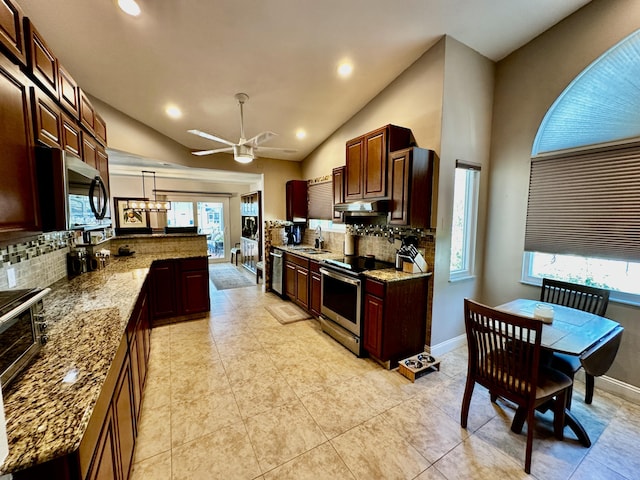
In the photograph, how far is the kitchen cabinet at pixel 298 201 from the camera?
5.39 meters

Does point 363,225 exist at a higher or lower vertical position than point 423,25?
lower

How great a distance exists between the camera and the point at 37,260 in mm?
2072

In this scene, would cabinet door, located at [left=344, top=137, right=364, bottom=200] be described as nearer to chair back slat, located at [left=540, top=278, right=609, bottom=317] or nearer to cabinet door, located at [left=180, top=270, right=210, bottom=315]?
chair back slat, located at [left=540, top=278, right=609, bottom=317]

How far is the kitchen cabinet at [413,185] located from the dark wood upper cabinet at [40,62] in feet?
9.10

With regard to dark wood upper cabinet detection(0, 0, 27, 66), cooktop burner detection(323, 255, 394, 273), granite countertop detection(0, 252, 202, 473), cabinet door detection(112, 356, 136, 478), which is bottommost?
cabinet door detection(112, 356, 136, 478)

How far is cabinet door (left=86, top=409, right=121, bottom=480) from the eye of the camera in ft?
3.28

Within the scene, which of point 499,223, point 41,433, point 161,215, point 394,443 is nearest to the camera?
point 41,433

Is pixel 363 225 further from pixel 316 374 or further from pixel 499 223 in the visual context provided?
pixel 316 374

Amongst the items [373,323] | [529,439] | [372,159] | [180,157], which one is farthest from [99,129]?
[529,439]

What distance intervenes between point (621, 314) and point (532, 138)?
6.23 ft

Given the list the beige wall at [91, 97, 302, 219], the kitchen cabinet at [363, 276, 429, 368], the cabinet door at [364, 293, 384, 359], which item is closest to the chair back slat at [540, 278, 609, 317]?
the kitchen cabinet at [363, 276, 429, 368]

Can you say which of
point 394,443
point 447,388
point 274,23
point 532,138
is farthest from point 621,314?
point 274,23

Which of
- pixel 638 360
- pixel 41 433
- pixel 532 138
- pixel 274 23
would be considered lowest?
pixel 638 360

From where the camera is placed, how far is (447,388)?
2.52m
